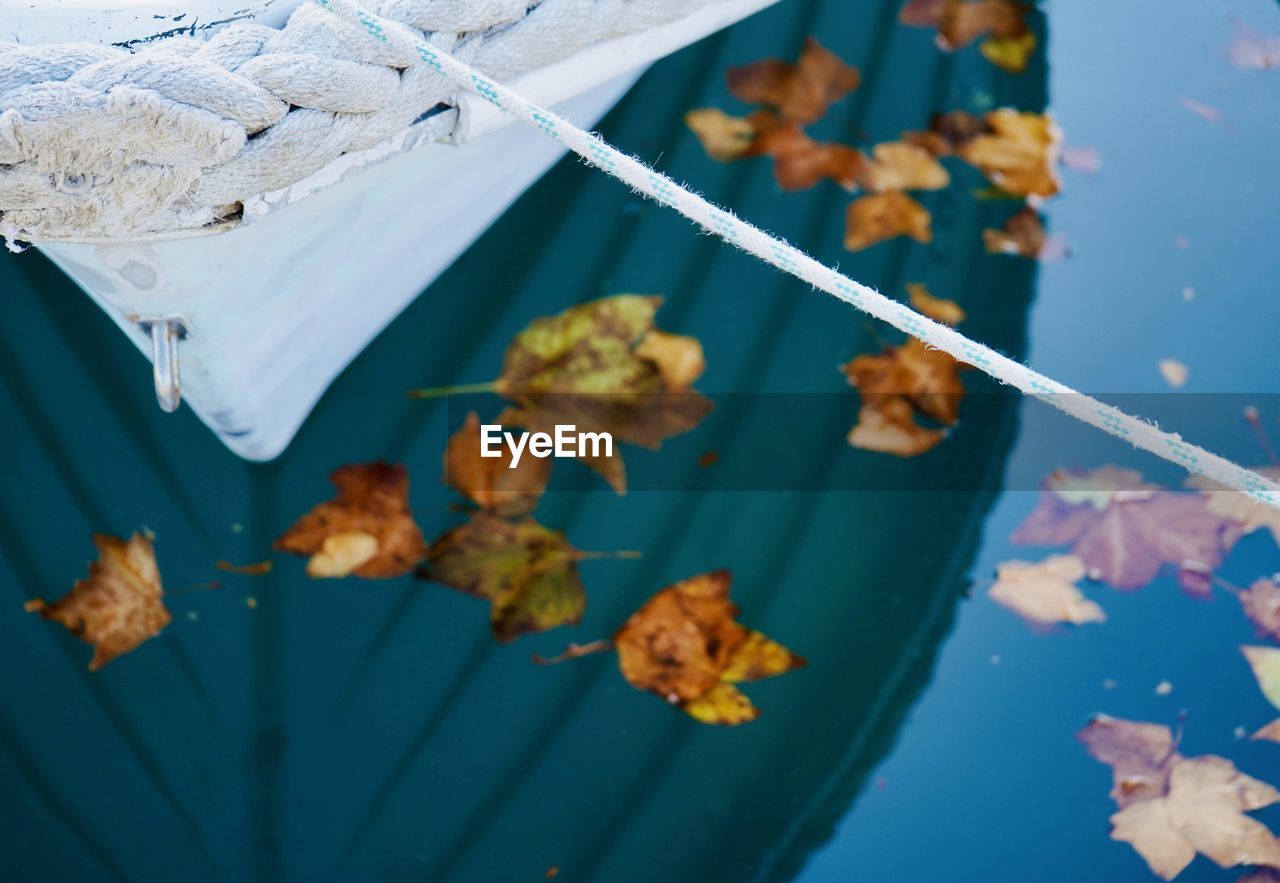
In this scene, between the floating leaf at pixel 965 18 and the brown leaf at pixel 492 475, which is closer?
the brown leaf at pixel 492 475

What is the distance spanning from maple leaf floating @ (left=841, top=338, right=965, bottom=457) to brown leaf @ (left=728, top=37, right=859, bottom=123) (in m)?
0.30

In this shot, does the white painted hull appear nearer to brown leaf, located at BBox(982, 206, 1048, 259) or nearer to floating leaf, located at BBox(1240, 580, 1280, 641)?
brown leaf, located at BBox(982, 206, 1048, 259)

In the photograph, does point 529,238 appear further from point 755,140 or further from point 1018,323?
point 1018,323

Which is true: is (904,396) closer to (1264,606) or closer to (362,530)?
(1264,606)

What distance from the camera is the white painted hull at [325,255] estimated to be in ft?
2.73

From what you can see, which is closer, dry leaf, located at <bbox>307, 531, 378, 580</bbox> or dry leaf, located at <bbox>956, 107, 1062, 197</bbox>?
dry leaf, located at <bbox>307, 531, 378, 580</bbox>

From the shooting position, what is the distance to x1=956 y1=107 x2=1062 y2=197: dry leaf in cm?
124

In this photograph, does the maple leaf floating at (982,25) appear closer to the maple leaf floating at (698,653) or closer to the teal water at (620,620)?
the teal water at (620,620)

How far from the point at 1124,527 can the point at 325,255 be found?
0.76 m

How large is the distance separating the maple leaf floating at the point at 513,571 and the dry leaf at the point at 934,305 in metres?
0.43

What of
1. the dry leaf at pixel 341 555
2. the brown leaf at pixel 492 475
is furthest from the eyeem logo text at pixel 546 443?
the dry leaf at pixel 341 555

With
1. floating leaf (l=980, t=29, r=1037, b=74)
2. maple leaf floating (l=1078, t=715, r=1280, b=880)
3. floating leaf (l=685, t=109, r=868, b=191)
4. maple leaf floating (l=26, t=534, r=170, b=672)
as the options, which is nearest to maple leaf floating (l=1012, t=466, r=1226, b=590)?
maple leaf floating (l=1078, t=715, r=1280, b=880)

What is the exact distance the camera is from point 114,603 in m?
0.99

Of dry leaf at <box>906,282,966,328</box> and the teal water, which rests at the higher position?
dry leaf at <box>906,282,966,328</box>
